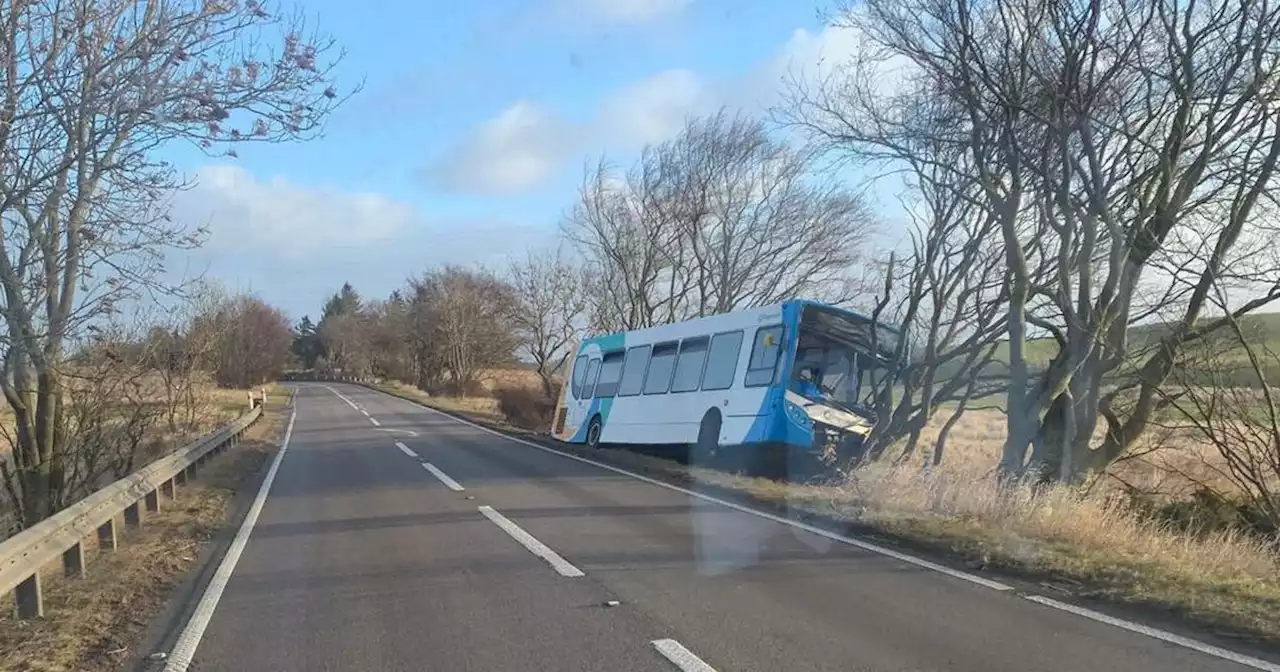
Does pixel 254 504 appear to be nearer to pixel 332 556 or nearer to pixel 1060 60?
pixel 332 556

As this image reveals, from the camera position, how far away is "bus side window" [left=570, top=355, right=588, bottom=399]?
28144 millimetres

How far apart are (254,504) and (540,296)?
35946mm

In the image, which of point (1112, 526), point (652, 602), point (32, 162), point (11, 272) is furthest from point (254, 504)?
point (1112, 526)

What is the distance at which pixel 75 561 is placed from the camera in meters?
9.30

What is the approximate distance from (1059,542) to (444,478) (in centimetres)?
1070

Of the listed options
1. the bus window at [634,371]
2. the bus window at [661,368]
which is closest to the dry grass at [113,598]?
the bus window at [661,368]

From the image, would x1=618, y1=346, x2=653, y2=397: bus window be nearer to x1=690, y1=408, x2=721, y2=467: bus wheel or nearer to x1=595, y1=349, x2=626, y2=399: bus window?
x1=595, y1=349, x2=626, y2=399: bus window

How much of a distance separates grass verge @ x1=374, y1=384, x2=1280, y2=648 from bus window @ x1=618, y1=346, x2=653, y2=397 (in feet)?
25.8

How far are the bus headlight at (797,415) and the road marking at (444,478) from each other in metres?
5.71

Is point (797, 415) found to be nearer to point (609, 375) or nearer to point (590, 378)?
point (609, 375)

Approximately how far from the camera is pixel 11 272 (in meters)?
10.8

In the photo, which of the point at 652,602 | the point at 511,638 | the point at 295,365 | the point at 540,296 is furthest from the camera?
the point at 295,365

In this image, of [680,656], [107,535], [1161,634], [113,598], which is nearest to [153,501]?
[107,535]

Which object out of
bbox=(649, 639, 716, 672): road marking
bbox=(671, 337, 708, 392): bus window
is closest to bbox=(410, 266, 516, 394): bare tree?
bbox=(671, 337, 708, 392): bus window
